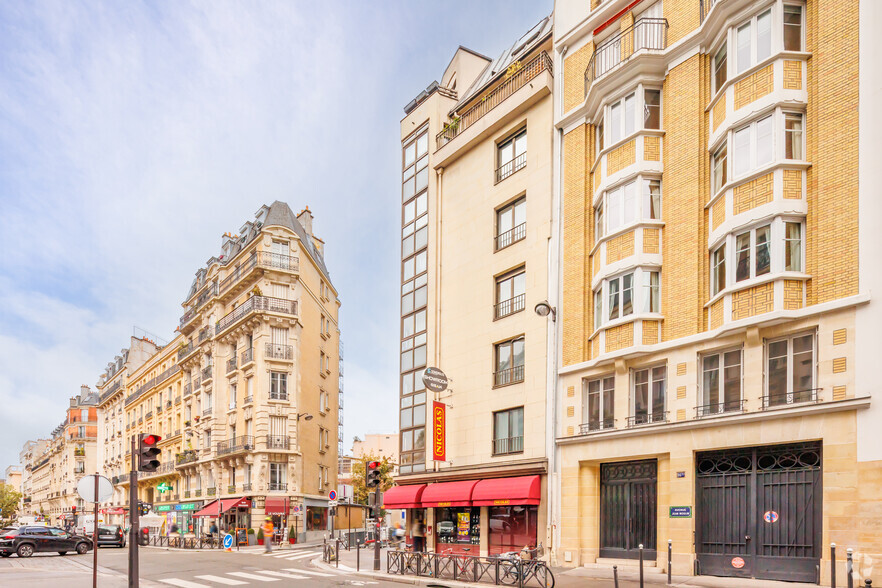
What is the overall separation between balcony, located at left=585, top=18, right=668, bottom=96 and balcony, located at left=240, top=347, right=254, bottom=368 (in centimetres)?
3111

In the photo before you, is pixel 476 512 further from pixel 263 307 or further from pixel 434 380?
pixel 263 307

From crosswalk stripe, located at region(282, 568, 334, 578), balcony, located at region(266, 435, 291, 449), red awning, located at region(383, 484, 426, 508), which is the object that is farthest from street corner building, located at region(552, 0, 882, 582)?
balcony, located at region(266, 435, 291, 449)

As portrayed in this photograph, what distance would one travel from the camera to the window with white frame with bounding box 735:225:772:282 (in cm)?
1686

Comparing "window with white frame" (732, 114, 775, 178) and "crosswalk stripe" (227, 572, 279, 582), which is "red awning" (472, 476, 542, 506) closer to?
"crosswalk stripe" (227, 572, 279, 582)

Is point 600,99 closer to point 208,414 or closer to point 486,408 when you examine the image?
point 486,408

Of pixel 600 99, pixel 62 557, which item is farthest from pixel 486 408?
pixel 62 557

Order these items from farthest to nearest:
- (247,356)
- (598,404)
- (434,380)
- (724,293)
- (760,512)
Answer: (247,356)
(434,380)
(598,404)
(724,293)
(760,512)

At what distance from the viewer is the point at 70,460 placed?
10038cm

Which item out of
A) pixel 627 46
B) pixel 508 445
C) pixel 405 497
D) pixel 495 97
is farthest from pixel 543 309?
pixel 405 497

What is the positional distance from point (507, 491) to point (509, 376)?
3.85 m

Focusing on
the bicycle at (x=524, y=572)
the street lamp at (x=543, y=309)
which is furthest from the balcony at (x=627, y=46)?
the bicycle at (x=524, y=572)

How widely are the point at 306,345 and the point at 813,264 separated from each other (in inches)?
1476

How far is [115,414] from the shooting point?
269 ft

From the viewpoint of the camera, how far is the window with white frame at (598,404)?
69.5 ft
